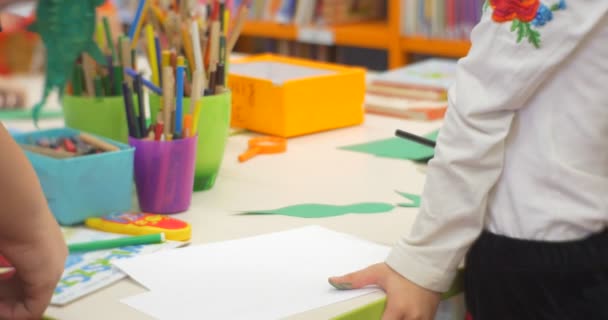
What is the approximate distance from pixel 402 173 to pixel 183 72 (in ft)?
1.03

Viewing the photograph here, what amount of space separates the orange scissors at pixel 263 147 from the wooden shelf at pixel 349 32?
1511 mm

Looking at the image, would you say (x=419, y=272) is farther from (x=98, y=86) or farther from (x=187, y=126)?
(x=98, y=86)

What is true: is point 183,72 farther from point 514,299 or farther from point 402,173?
point 514,299

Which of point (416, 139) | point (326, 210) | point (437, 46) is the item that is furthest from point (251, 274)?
point (437, 46)

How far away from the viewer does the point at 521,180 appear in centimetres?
79

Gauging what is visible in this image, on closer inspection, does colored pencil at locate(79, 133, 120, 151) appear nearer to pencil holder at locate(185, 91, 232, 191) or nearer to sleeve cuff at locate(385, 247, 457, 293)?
pencil holder at locate(185, 91, 232, 191)

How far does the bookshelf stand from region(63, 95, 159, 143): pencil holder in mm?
1551

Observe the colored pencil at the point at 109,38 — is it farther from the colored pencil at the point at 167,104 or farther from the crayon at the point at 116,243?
the crayon at the point at 116,243

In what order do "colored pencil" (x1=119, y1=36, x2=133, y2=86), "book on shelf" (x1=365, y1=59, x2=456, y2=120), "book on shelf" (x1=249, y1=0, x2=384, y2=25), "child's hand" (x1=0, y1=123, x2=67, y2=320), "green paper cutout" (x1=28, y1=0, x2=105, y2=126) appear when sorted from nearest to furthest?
"child's hand" (x1=0, y1=123, x2=67, y2=320), "green paper cutout" (x1=28, y1=0, x2=105, y2=126), "colored pencil" (x1=119, y1=36, x2=133, y2=86), "book on shelf" (x1=365, y1=59, x2=456, y2=120), "book on shelf" (x1=249, y1=0, x2=384, y2=25)

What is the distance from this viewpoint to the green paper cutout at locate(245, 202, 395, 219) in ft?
3.21

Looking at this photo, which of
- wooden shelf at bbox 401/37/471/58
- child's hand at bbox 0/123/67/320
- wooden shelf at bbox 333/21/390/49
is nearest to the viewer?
child's hand at bbox 0/123/67/320

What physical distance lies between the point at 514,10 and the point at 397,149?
50cm

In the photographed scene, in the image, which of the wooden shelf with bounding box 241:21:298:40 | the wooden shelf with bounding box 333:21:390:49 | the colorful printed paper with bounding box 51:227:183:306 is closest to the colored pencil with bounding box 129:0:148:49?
the colorful printed paper with bounding box 51:227:183:306

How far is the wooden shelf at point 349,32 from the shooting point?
8.96 feet
